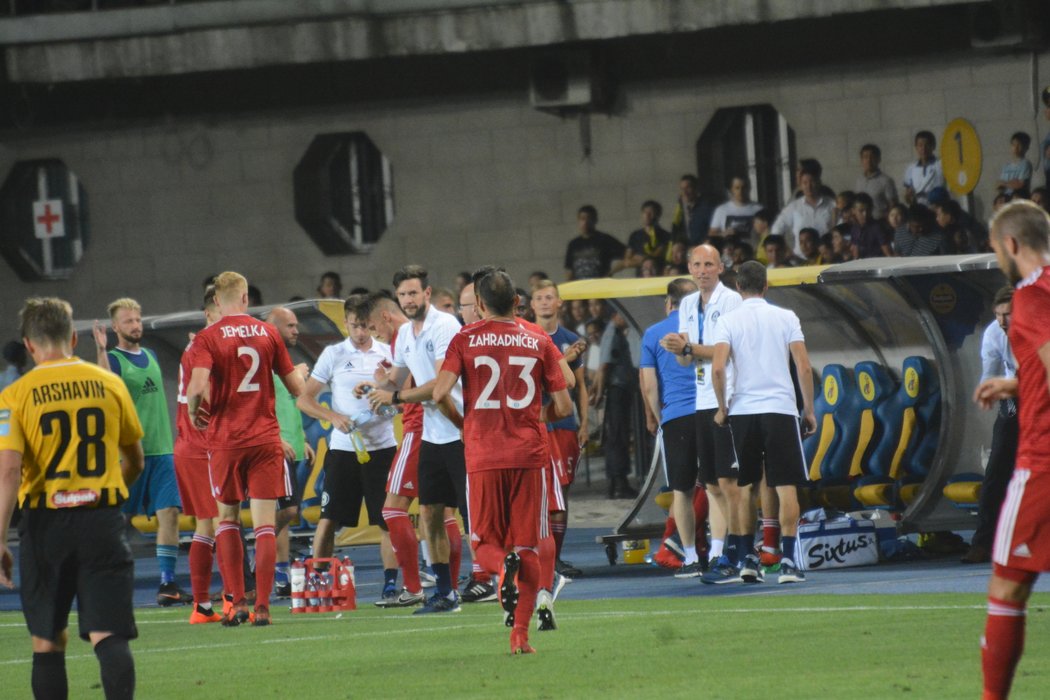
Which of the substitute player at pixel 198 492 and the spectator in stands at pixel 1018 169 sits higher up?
the spectator in stands at pixel 1018 169

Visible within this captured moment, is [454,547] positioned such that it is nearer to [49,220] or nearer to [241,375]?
[241,375]

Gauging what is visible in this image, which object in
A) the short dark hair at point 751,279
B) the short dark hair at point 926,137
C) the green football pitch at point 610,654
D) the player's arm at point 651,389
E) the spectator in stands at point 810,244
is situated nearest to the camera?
the green football pitch at point 610,654

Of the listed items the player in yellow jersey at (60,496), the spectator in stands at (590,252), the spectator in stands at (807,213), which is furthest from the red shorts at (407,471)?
the spectator in stands at (590,252)

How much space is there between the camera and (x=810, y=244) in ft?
68.9

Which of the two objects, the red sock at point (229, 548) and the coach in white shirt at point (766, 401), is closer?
the red sock at point (229, 548)

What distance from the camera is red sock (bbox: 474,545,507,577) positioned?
991cm

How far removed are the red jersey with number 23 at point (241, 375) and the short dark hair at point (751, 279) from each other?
3.45m

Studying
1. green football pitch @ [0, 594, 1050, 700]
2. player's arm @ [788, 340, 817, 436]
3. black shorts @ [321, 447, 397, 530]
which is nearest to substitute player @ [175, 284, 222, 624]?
green football pitch @ [0, 594, 1050, 700]

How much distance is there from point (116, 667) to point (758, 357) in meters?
6.87

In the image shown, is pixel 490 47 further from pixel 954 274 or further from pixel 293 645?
pixel 293 645

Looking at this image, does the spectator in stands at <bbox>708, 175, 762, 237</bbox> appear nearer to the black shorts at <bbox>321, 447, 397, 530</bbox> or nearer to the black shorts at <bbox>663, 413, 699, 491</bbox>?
the black shorts at <bbox>663, 413, 699, 491</bbox>

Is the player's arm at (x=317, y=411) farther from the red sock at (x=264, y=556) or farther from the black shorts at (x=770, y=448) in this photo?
the black shorts at (x=770, y=448)

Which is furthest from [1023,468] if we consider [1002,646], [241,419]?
[241,419]

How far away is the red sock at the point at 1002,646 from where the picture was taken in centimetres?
665
